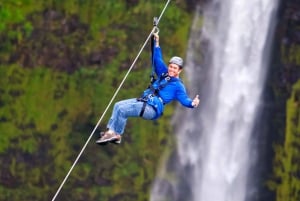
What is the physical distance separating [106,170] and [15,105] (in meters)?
3.22

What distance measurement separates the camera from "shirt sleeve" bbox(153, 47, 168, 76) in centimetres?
1022

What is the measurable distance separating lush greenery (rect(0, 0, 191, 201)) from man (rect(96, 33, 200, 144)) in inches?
345

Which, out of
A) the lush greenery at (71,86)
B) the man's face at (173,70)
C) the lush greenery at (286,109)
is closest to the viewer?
the man's face at (173,70)

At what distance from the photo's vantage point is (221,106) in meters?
20.1

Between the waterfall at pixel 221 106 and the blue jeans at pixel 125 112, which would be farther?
the waterfall at pixel 221 106

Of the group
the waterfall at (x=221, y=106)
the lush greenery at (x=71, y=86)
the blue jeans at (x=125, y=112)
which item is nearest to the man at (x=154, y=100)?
the blue jeans at (x=125, y=112)

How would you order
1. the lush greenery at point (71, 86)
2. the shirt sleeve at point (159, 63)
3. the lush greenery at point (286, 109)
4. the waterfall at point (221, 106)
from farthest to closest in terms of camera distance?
the waterfall at point (221, 106) < the lush greenery at point (71, 86) < the lush greenery at point (286, 109) < the shirt sleeve at point (159, 63)

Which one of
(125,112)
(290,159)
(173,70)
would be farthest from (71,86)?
(173,70)

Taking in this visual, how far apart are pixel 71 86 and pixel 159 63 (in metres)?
9.19

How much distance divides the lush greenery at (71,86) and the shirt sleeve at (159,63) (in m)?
8.68

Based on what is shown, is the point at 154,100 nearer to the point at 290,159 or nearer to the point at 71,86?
the point at 71,86

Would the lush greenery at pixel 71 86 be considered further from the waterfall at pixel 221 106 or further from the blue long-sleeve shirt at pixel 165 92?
the blue long-sleeve shirt at pixel 165 92

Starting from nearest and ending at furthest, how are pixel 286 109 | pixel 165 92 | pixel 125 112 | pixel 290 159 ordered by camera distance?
pixel 125 112, pixel 165 92, pixel 286 109, pixel 290 159

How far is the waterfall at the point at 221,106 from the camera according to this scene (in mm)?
19484
